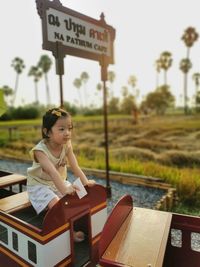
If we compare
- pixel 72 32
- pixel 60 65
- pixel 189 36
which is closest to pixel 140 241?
pixel 60 65

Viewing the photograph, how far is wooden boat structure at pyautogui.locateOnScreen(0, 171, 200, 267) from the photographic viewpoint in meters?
1.99

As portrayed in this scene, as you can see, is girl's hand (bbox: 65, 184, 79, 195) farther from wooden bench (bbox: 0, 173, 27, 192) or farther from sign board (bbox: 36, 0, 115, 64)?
sign board (bbox: 36, 0, 115, 64)

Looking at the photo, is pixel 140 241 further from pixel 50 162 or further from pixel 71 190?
pixel 50 162

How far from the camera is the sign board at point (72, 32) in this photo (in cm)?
366

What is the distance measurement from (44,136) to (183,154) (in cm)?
764

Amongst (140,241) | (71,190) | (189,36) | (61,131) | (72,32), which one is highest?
(189,36)

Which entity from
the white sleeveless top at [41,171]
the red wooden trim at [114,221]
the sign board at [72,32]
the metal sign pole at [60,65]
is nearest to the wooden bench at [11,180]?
the white sleeveless top at [41,171]

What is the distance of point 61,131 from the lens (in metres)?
2.79

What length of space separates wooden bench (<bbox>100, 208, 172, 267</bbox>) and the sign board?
254 cm

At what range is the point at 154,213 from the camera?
8.43ft

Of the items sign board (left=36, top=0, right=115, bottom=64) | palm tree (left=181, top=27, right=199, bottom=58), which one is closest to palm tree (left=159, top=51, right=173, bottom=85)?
palm tree (left=181, top=27, right=199, bottom=58)

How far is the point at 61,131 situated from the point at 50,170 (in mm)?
411

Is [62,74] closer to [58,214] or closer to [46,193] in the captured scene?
[46,193]

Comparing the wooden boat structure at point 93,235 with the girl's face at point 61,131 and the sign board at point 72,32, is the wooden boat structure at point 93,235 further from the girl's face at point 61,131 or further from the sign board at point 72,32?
the sign board at point 72,32
